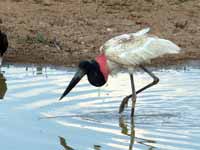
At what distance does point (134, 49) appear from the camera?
9367 mm

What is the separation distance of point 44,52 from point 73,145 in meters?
4.91

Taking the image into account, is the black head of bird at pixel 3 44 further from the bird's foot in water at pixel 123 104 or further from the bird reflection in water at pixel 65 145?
the bird reflection in water at pixel 65 145

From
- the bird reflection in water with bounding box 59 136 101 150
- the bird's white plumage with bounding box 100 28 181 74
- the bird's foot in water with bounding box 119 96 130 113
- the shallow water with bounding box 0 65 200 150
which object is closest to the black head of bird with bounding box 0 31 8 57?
the shallow water with bounding box 0 65 200 150

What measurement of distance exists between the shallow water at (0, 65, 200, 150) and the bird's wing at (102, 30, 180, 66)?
23.6 inches

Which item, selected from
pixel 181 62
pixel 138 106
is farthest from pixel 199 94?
pixel 181 62

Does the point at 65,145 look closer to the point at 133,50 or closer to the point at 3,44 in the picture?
the point at 133,50

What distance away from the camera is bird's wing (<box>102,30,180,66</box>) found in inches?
367

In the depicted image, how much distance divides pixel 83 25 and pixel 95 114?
190 inches

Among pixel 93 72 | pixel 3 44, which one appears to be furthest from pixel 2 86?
A: pixel 93 72

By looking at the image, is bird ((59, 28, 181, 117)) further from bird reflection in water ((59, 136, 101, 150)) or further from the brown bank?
the brown bank

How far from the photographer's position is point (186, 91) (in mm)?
10344

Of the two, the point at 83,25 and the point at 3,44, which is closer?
the point at 3,44

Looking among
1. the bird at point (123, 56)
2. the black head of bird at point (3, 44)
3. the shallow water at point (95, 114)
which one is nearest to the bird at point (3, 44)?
the black head of bird at point (3, 44)

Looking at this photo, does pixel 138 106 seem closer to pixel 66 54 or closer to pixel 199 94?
pixel 199 94
